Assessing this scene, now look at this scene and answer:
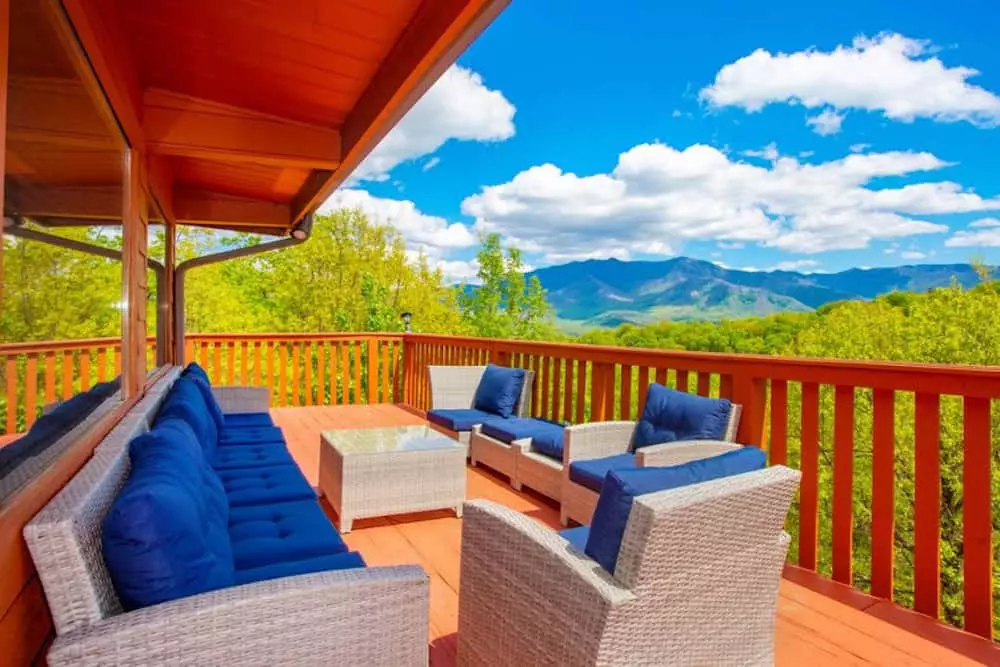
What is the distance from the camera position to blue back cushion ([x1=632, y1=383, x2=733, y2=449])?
296 cm

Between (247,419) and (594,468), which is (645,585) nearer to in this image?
(594,468)

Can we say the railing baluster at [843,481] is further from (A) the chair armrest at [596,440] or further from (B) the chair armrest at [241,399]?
(B) the chair armrest at [241,399]

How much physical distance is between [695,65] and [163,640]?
202 feet

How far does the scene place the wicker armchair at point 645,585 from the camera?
1365mm

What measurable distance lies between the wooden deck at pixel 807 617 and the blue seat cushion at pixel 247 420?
1394 mm

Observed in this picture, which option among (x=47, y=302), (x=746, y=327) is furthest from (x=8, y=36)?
(x=746, y=327)

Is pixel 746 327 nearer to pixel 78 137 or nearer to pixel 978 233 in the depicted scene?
pixel 78 137

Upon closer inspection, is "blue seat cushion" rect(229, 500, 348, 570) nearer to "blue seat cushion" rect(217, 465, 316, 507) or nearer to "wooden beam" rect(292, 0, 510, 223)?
"blue seat cushion" rect(217, 465, 316, 507)

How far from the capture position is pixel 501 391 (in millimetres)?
4742

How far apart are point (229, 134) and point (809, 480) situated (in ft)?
11.2

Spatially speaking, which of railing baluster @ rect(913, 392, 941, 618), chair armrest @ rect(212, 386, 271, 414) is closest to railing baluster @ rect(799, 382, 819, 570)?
railing baluster @ rect(913, 392, 941, 618)

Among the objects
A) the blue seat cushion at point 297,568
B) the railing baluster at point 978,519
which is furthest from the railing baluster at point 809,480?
the blue seat cushion at point 297,568

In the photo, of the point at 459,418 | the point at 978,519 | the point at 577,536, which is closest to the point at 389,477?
the point at 577,536

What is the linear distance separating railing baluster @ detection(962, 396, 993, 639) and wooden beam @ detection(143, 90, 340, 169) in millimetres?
3274
